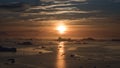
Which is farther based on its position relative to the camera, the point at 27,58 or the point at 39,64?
the point at 27,58

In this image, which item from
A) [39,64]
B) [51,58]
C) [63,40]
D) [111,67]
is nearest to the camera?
[111,67]

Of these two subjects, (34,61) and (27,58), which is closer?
(34,61)

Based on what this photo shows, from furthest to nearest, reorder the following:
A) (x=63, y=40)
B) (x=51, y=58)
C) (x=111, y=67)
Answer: (x=63, y=40) < (x=51, y=58) < (x=111, y=67)

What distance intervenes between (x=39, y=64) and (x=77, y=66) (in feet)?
9.64

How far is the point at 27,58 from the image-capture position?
40.7 metres

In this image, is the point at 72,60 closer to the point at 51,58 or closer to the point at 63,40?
the point at 51,58

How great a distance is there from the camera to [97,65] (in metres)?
35.0

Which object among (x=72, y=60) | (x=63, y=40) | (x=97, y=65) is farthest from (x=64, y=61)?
(x=63, y=40)

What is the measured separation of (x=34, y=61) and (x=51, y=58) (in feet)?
8.22

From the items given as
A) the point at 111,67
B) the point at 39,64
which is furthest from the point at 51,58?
the point at 111,67

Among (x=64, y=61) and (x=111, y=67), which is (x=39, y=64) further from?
(x=111, y=67)

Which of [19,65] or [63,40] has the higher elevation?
[19,65]

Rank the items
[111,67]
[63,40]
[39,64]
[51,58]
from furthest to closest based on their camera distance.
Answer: [63,40], [51,58], [39,64], [111,67]

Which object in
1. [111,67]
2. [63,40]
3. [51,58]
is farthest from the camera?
[63,40]
